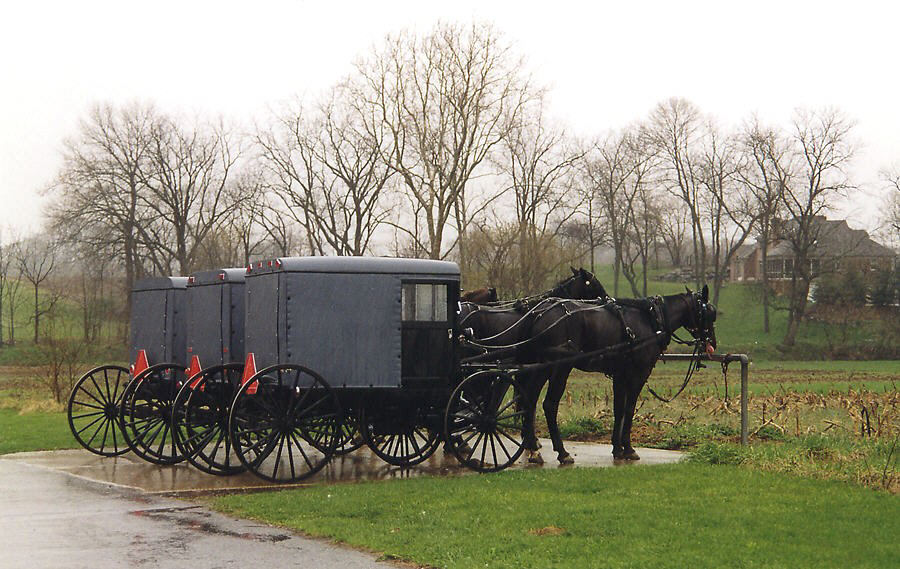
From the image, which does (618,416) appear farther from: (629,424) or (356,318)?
(356,318)

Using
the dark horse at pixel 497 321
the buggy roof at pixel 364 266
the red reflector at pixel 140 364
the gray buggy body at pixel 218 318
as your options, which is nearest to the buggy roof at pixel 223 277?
the gray buggy body at pixel 218 318

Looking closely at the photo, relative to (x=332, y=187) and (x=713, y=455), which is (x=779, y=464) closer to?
(x=713, y=455)

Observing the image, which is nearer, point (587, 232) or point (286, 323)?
point (286, 323)

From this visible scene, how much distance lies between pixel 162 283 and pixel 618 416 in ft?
25.0

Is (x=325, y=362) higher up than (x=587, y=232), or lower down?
lower down

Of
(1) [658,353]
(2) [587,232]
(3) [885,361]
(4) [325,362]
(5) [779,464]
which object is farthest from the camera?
(2) [587,232]

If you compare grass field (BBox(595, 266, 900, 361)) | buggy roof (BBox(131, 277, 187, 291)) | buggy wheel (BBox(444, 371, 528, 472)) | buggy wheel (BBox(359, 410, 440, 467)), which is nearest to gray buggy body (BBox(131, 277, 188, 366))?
buggy roof (BBox(131, 277, 187, 291))

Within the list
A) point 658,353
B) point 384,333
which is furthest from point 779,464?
point 384,333

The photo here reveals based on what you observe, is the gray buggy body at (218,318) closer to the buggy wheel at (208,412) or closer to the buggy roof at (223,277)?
the buggy roof at (223,277)

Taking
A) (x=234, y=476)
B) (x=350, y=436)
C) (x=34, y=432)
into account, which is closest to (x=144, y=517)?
(x=234, y=476)

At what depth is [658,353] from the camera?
48.4 feet

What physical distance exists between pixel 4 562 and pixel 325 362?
5.27m

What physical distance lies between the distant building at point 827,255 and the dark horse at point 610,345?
55.5 meters

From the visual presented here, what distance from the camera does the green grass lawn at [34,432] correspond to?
1736 cm
